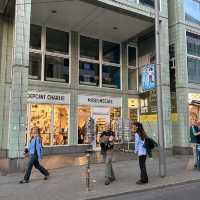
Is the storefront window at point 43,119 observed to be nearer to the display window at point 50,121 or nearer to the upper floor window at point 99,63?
the display window at point 50,121

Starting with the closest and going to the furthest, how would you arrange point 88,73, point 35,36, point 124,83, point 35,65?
point 35,65 → point 35,36 → point 88,73 → point 124,83

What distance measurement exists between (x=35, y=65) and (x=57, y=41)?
2.13 m

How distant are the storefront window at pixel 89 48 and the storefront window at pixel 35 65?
2861 millimetres

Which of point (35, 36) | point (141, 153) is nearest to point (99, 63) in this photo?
point (35, 36)

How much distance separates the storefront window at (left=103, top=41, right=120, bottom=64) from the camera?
755 inches

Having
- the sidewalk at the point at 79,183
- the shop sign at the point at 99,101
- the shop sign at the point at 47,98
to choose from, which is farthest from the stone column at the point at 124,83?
the sidewalk at the point at 79,183

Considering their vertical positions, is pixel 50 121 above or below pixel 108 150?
above

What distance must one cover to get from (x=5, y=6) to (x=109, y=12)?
565cm

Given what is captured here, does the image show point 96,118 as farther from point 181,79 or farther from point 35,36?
point 35,36

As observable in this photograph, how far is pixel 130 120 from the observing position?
1883 centimetres

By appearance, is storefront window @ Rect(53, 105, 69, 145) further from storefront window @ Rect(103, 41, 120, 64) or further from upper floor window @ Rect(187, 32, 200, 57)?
upper floor window @ Rect(187, 32, 200, 57)

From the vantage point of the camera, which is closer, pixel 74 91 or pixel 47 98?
pixel 47 98

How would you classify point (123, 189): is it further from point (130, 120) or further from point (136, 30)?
point (136, 30)

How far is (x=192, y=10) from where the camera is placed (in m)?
18.9
